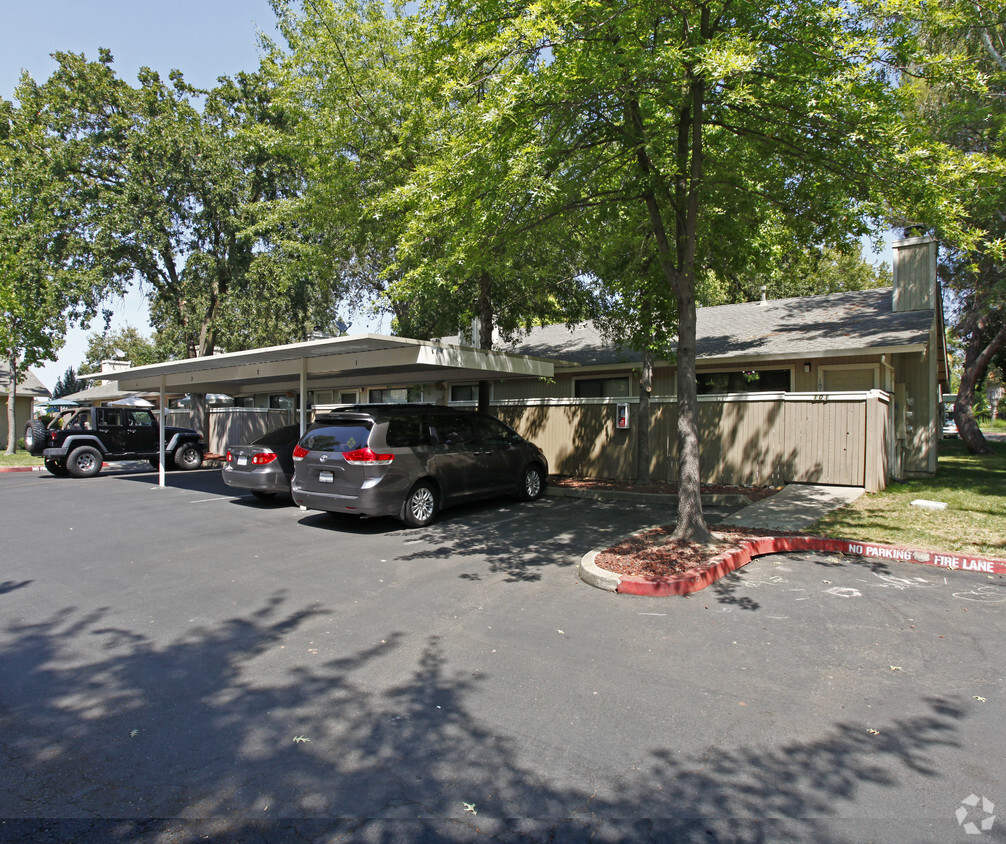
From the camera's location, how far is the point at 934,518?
28.9ft

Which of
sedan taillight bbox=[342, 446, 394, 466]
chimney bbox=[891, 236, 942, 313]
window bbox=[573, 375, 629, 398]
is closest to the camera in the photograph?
sedan taillight bbox=[342, 446, 394, 466]

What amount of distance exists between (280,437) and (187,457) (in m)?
8.58

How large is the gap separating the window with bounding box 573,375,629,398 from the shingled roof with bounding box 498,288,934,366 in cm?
56

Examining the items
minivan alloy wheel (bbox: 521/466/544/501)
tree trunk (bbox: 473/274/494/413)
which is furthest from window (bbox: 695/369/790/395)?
→ tree trunk (bbox: 473/274/494/413)

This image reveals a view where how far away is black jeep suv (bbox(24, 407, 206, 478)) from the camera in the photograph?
1639 centimetres

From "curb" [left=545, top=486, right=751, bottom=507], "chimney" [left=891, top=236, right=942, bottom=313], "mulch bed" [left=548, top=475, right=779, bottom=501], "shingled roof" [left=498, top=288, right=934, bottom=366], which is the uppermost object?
"chimney" [left=891, top=236, right=942, bottom=313]

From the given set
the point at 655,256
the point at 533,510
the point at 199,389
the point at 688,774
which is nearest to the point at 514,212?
the point at 655,256

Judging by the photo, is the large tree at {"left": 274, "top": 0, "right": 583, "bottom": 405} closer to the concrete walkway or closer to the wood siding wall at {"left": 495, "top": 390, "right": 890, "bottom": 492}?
the wood siding wall at {"left": 495, "top": 390, "right": 890, "bottom": 492}

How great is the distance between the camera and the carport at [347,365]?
993 centimetres

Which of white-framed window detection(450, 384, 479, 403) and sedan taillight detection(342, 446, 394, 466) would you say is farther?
white-framed window detection(450, 384, 479, 403)

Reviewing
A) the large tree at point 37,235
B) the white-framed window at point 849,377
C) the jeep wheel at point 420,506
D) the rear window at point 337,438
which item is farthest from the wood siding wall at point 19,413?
the white-framed window at point 849,377

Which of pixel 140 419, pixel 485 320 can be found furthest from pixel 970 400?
pixel 140 419

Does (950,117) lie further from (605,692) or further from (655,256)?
(605,692)

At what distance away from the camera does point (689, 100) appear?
25.5 feet
